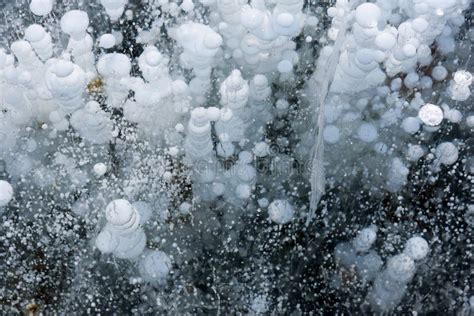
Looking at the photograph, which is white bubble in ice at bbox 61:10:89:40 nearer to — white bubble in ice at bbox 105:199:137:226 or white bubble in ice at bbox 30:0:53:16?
white bubble in ice at bbox 30:0:53:16

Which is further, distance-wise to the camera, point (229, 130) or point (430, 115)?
point (430, 115)

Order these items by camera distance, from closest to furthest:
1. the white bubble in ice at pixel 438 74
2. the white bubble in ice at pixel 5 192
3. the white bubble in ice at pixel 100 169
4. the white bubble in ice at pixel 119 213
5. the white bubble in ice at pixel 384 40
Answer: the white bubble in ice at pixel 119 213 → the white bubble in ice at pixel 384 40 → the white bubble in ice at pixel 5 192 → the white bubble in ice at pixel 100 169 → the white bubble in ice at pixel 438 74

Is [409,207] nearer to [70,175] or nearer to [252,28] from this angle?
[252,28]

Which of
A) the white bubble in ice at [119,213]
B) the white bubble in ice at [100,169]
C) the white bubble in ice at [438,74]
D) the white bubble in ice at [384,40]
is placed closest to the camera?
the white bubble in ice at [119,213]

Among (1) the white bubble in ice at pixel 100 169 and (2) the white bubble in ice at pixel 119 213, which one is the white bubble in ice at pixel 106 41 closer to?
(1) the white bubble in ice at pixel 100 169

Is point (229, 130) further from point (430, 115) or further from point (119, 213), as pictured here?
point (430, 115)

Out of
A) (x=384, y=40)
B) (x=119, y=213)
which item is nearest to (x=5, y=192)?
(x=119, y=213)

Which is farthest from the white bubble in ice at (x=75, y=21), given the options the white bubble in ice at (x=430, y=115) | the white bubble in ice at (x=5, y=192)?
the white bubble in ice at (x=430, y=115)

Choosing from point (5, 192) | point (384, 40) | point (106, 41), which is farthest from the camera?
point (106, 41)

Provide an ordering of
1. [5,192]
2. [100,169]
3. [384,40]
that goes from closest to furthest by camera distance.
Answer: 1. [384,40]
2. [5,192]
3. [100,169]

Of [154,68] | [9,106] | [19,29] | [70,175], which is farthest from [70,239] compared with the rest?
[19,29]
